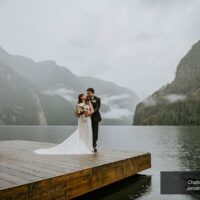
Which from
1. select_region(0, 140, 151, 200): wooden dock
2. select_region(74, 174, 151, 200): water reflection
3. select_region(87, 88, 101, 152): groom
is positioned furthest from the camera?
select_region(87, 88, 101, 152): groom

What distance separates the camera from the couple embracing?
1169 centimetres

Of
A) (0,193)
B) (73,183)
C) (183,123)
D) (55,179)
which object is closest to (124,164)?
(73,183)

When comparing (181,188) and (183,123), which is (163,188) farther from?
(183,123)

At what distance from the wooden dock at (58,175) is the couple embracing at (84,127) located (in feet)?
3.08

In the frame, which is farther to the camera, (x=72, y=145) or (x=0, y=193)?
(x=72, y=145)

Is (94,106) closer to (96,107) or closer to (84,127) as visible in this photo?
(96,107)

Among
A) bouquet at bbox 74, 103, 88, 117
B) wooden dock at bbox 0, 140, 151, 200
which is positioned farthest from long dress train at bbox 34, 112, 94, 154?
wooden dock at bbox 0, 140, 151, 200

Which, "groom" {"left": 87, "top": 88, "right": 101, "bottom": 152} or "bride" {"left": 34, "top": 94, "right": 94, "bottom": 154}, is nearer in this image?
"groom" {"left": 87, "top": 88, "right": 101, "bottom": 152}

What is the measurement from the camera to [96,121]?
12.0m

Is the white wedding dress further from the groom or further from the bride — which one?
the groom

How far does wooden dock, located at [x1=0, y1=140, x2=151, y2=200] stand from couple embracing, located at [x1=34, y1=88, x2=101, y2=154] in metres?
0.94

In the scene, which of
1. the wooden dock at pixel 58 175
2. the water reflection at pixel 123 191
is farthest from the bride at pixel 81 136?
the water reflection at pixel 123 191

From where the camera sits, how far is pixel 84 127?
38.9 feet

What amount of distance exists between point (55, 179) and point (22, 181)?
3.04 ft
